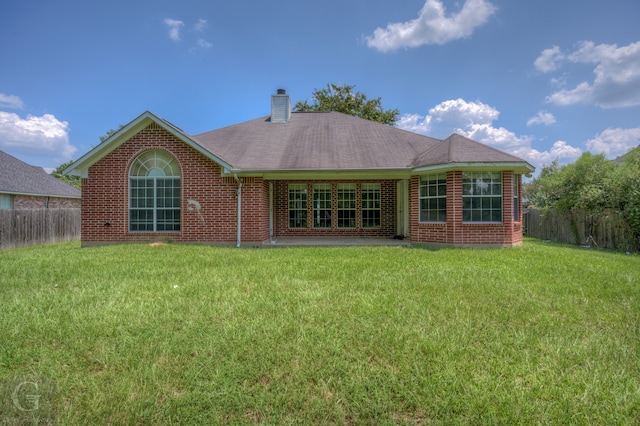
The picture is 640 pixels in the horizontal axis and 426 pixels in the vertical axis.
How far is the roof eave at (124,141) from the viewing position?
11.2 metres

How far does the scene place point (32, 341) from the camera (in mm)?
3744

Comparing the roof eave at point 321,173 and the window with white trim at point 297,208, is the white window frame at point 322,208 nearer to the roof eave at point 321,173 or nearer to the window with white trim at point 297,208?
the window with white trim at point 297,208

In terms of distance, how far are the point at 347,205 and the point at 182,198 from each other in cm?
657

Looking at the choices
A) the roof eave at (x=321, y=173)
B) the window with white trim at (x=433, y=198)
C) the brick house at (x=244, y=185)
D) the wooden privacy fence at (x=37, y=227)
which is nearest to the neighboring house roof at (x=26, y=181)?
the wooden privacy fence at (x=37, y=227)

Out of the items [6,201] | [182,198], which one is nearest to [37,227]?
[6,201]

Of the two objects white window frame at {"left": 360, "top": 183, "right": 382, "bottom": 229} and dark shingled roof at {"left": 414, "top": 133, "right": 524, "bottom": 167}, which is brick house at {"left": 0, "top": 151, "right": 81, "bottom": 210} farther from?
dark shingled roof at {"left": 414, "top": 133, "right": 524, "bottom": 167}

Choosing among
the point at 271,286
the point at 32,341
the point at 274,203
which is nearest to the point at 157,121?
the point at 274,203

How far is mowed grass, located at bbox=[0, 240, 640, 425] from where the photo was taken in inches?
105

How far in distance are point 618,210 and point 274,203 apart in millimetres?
13278

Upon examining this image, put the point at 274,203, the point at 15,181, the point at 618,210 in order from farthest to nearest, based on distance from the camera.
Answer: the point at 15,181
the point at 274,203
the point at 618,210

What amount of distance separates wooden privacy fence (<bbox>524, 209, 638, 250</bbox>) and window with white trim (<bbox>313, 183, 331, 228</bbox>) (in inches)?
414

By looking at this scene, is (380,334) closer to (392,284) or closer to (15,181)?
(392,284)

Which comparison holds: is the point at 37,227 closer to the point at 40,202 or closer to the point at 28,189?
the point at 28,189
